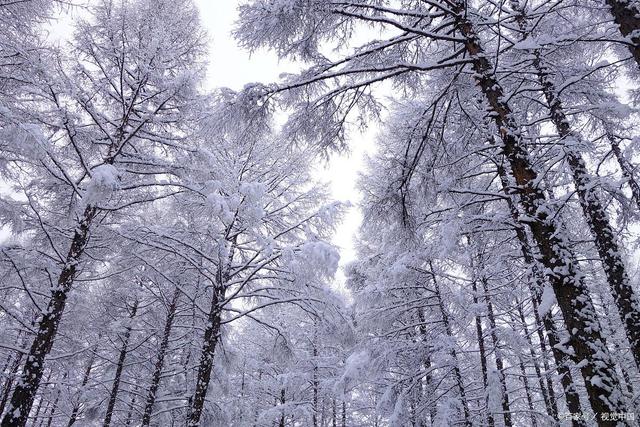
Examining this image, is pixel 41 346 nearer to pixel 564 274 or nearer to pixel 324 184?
pixel 324 184

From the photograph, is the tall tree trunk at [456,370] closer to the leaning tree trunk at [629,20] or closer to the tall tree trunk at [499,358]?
the tall tree trunk at [499,358]

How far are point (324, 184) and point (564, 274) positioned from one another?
642 cm

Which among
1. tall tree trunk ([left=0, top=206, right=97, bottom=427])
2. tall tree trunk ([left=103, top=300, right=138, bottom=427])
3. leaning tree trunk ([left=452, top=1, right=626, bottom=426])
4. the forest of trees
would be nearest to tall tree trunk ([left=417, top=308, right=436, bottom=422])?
the forest of trees

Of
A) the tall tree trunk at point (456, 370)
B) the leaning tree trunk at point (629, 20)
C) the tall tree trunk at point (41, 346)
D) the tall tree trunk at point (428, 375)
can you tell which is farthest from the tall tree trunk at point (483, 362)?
the tall tree trunk at point (41, 346)

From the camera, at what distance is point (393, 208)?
227 inches

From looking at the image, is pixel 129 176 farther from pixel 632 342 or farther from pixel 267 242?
pixel 632 342

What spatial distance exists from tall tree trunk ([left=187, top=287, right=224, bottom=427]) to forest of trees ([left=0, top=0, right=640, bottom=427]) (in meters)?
0.05

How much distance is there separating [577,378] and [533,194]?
1595 cm

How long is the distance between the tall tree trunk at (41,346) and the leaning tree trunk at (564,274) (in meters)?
6.43

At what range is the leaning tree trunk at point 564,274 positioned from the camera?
3150 millimetres

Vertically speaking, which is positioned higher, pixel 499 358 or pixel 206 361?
pixel 499 358

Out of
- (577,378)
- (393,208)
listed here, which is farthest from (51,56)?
(577,378)

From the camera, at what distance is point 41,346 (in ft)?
17.6

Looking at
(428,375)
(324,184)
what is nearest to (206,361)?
(324,184)
